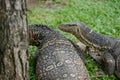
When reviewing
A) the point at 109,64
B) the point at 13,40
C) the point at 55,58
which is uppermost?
the point at 13,40

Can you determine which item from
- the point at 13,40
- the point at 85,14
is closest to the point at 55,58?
the point at 13,40

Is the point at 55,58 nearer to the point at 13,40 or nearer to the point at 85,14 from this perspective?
the point at 13,40

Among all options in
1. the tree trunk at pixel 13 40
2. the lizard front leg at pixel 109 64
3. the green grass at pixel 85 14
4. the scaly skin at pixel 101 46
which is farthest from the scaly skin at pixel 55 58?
the green grass at pixel 85 14

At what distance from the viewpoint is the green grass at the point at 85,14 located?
702 cm

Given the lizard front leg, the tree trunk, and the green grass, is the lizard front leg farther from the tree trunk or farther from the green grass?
the tree trunk

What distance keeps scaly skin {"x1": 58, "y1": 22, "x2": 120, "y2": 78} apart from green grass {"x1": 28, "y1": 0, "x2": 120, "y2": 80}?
2.72 feet

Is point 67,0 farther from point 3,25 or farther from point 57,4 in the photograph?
point 3,25

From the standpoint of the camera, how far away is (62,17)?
24.0 feet

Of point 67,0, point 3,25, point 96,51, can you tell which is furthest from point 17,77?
point 67,0

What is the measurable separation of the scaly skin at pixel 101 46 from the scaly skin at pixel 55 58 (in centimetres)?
62

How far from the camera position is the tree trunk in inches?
116

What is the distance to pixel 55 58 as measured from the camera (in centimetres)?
447

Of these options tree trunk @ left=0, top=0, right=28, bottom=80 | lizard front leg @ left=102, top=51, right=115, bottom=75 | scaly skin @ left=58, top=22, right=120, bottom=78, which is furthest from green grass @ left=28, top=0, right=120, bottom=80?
tree trunk @ left=0, top=0, right=28, bottom=80

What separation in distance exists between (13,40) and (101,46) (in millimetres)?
2697
